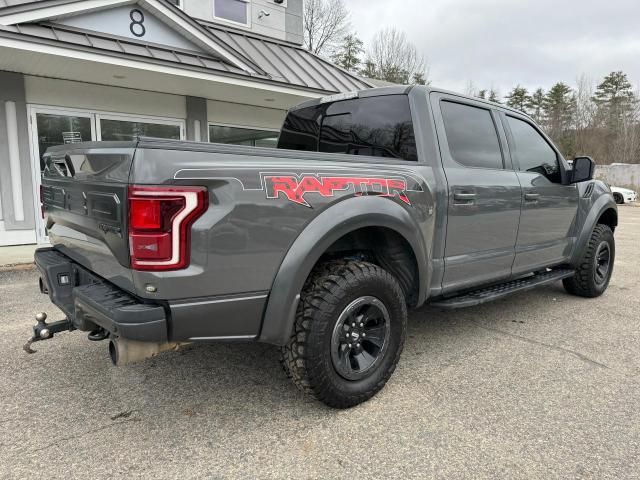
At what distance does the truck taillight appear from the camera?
200 centimetres

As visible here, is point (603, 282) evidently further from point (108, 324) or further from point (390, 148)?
point (108, 324)

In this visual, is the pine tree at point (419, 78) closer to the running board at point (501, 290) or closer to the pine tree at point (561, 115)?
the pine tree at point (561, 115)

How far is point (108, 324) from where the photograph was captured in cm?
208

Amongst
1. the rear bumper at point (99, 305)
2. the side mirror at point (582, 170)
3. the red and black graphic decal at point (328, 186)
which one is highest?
the side mirror at point (582, 170)

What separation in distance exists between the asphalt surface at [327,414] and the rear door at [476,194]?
67 centimetres

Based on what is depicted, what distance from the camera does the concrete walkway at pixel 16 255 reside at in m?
6.71

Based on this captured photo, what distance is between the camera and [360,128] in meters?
3.59

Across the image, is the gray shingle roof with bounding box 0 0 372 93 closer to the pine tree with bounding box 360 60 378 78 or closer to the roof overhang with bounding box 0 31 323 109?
the roof overhang with bounding box 0 31 323 109

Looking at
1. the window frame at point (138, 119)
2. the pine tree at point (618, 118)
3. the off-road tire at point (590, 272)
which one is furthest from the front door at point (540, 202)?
the pine tree at point (618, 118)

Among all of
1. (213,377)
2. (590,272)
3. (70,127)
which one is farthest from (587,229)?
(70,127)

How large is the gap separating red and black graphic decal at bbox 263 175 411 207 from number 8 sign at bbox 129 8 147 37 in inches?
259

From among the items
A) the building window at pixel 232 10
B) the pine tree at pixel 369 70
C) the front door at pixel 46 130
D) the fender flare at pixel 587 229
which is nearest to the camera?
the fender flare at pixel 587 229

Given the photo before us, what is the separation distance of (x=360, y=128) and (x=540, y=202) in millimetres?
1768

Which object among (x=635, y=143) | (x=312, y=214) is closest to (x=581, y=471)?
(x=312, y=214)
